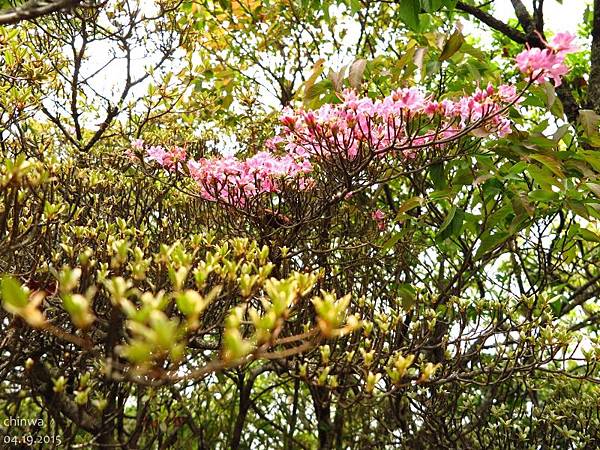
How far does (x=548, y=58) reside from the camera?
168 centimetres

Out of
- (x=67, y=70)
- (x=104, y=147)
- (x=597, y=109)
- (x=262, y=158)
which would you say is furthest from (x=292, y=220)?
(x=597, y=109)

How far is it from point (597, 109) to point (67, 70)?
352cm

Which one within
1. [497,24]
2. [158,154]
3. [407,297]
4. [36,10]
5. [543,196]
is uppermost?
[497,24]

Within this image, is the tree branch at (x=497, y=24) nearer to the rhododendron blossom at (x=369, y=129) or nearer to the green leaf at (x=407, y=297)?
the rhododendron blossom at (x=369, y=129)

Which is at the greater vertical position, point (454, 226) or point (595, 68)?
point (595, 68)

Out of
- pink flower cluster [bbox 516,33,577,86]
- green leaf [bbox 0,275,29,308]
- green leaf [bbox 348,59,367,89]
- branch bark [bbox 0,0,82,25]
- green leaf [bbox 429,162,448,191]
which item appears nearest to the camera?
green leaf [bbox 0,275,29,308]

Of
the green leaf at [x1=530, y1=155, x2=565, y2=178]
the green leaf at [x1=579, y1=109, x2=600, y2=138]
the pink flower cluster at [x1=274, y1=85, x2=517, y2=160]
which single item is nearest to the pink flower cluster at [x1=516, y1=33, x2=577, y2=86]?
the pink flower cluster at [x1=274, y1=85, x2=517, y2=160]

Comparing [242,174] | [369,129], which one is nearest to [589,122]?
[369,129]

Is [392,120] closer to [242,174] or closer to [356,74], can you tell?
[356,74]

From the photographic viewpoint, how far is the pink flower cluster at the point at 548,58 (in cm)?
167

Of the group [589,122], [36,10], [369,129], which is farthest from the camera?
[589,122]

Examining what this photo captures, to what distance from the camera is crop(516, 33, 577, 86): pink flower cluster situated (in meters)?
1.67

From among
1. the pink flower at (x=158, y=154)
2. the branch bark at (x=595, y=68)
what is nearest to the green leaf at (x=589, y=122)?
the branch bark at (x=595, y=68)

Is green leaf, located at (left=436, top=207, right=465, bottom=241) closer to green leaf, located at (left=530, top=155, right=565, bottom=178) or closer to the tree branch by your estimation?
green leaf, located at (left=530, top=155, right=565, bottom=178)
